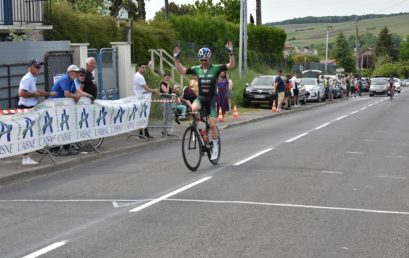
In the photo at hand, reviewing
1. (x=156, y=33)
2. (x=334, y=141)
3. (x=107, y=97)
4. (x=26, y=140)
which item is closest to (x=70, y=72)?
(x=26, y=140)

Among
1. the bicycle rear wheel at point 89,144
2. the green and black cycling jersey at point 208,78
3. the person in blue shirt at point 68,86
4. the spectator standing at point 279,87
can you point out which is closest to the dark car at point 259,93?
the spectator standing at point 279,87

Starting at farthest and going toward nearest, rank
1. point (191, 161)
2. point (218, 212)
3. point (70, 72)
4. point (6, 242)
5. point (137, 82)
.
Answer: point (137, 82)
point (70, 72)
point (191, 161)
point (218, 212)
point (6, 242)

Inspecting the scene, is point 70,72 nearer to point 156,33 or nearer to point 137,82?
point 137,82

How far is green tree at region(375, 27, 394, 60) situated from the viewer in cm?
17377

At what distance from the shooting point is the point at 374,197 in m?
9.31

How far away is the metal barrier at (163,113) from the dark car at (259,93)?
1556 centimetres

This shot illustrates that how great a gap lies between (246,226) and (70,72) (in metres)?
7.37

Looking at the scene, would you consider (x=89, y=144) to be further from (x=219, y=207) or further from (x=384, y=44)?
(x=384, y=44)

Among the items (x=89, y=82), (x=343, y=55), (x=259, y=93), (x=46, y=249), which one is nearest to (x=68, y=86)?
(x=89, y=82)

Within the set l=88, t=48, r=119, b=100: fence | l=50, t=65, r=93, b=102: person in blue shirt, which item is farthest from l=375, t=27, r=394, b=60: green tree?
l=50, t=65, r=93, b=102: person in blue shirt

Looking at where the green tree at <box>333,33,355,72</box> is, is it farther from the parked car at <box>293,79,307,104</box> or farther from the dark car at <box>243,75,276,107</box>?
the dark car at <box>243,75,276,107</box>

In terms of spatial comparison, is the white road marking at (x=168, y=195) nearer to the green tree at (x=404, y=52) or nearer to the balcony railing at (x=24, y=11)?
the balcony railing at (x=24, y=11)

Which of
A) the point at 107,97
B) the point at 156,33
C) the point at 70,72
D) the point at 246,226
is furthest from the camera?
the point at 156,33

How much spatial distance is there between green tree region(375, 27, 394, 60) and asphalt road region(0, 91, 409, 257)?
16637 cm
